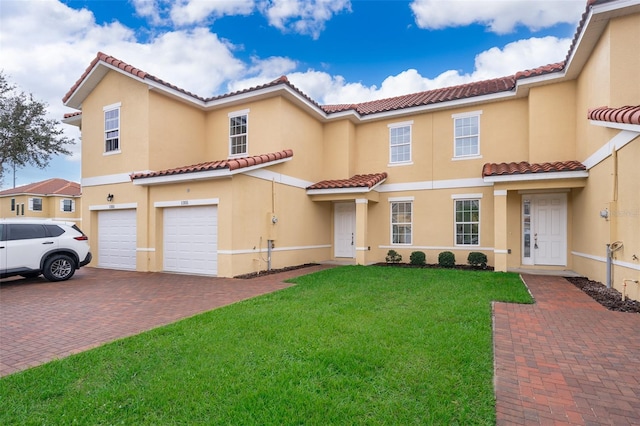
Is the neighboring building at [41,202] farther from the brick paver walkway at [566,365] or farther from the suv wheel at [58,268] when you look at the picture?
the brick paver walkway at [566,365]

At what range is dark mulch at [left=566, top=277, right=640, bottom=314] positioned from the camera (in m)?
6.79

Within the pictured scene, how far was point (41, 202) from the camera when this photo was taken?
35719mm

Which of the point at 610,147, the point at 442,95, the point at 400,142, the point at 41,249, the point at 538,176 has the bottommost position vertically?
the point at 41,249

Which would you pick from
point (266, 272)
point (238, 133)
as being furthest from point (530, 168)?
point (238, 133)

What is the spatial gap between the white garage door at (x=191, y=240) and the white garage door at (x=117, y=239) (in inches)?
67.7

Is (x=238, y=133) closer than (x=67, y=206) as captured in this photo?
Yes

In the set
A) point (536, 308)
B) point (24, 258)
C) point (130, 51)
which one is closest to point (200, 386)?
point (536, 308)

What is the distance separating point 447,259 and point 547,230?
3546 millimetres

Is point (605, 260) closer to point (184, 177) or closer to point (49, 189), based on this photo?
point (184, 177)

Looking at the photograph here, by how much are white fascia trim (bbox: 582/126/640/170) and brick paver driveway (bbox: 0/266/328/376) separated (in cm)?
873

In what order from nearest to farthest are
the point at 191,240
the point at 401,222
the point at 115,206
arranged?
the point at 191,240, the point at 115,206, the point at 401,222

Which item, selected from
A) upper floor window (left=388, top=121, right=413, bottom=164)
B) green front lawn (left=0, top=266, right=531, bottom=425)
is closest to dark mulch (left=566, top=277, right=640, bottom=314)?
green front lawn (left=0, top=266, right=531, bottom=425)

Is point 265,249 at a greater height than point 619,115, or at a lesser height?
lesser

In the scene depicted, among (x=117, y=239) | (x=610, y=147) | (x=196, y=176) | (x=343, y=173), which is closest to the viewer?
(x=610, y=147)
